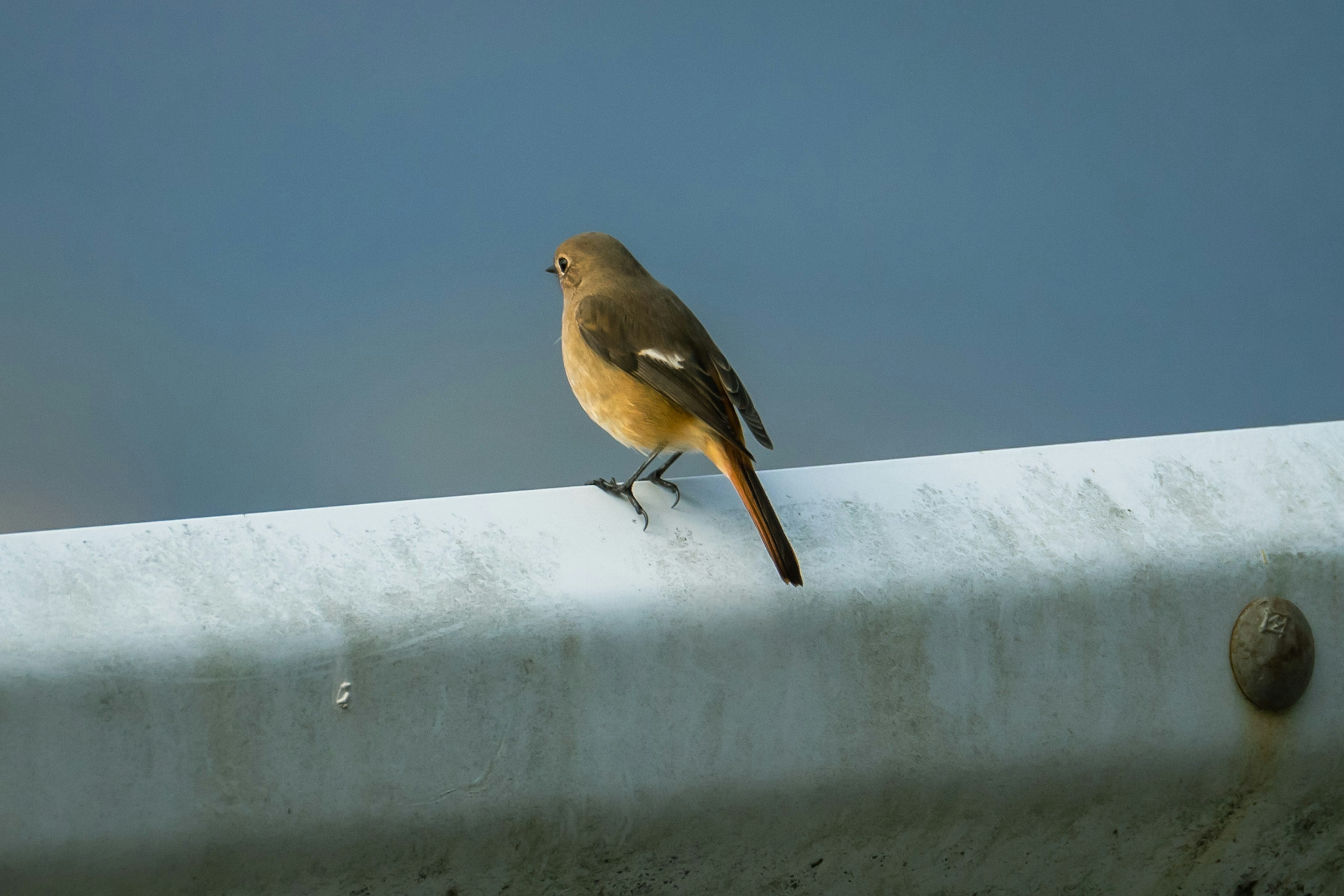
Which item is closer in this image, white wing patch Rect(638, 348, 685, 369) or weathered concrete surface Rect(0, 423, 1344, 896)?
weathered concrete surface Rect(0, 423, 1344, 896)

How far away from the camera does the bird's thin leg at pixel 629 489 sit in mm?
1787


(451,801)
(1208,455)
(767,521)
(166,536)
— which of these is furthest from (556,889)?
(1208,455)

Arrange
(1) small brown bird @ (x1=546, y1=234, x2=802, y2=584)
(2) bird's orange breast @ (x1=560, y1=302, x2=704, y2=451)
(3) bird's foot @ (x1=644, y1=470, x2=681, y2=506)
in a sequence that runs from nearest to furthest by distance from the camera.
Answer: (3) bird's foot @ (x1=644, y1=470, x2=681, y2=506)
(1) small brown bird @ (x1=546, y1=234, x2=802, y2=584)
(2) bird's orange breast @ (x1=560, y1=302, x2=704, y2=451)

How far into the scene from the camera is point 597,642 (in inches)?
58.2

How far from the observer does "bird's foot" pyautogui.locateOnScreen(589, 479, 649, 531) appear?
1.78m

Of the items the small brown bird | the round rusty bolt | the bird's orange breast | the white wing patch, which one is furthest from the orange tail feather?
the round rusty bolt

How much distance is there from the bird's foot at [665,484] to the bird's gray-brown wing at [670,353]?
12cm

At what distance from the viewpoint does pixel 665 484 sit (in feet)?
6.47

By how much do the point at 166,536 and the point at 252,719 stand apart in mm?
282

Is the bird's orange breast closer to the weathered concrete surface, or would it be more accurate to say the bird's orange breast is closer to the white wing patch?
the white wing patch

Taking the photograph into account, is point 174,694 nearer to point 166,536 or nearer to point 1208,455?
point 166,536

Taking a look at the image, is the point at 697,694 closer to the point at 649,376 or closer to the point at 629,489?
the point at 629,489

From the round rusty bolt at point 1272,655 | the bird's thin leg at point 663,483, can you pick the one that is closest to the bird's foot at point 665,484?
the bird's thin leg at point 663,483

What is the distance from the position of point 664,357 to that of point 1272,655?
1.13 meters
